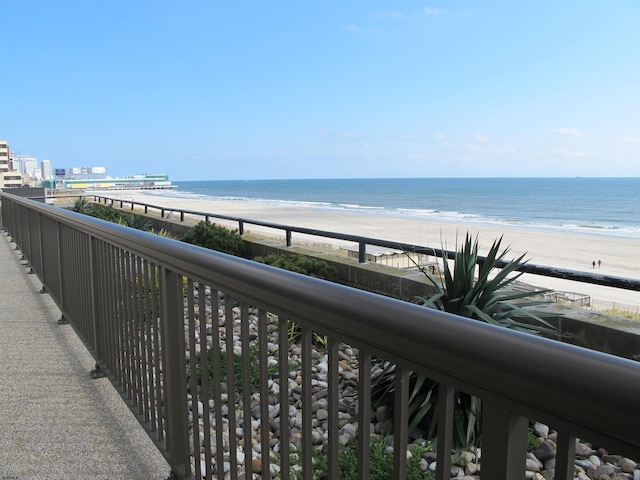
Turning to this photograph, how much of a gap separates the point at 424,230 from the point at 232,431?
35777 mm

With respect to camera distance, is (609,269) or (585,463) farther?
(609,269)

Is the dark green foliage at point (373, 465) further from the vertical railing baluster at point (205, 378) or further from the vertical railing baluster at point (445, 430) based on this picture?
the vertical railing baluster at point (445, 430)

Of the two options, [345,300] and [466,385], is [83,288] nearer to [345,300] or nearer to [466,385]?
[345,300]

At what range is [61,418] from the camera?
336cm

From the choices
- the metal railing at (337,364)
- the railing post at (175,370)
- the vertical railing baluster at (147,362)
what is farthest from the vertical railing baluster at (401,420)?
the vertical railing baluster at (147,362)

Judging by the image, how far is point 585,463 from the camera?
11.1ft

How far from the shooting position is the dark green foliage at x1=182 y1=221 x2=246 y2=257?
416 inches

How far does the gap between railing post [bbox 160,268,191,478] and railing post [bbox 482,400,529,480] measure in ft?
5.64

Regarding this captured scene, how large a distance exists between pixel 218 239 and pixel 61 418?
24.2ft

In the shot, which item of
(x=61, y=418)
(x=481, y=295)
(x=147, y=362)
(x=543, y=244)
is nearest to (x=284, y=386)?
(x=147, y=362)

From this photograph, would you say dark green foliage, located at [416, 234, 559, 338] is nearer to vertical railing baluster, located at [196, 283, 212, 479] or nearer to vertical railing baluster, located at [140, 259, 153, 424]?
vertical railing baluster, located at [140, 259, 153, 424]

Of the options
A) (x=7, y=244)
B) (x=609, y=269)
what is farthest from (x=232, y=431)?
(x=609, y=269)

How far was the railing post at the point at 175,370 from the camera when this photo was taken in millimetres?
2451

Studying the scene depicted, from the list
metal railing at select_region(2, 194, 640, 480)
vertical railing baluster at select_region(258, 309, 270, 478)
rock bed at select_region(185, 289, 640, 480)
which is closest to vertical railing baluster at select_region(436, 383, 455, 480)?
metal railing at select_region(2, 194, 640, 480)
